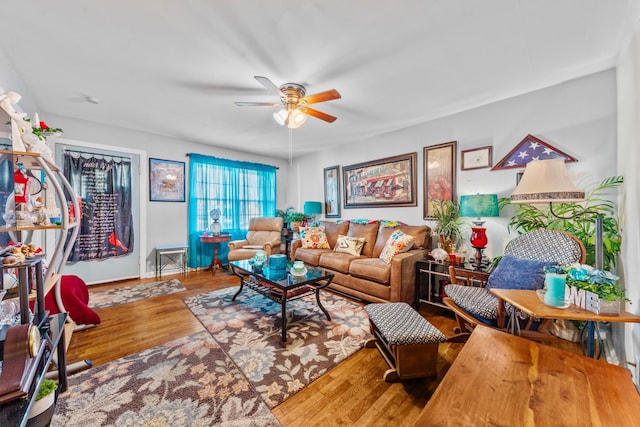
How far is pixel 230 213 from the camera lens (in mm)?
5000

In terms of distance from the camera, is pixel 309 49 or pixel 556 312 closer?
pixel 556 312

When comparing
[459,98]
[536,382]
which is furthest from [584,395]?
[459,98]

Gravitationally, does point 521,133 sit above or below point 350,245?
above

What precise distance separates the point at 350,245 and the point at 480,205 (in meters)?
1.74

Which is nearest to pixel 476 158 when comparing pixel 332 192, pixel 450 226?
pixel 450 226

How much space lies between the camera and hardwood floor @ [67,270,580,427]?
1.40m

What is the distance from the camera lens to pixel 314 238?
407cm

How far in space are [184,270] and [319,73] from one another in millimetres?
3950

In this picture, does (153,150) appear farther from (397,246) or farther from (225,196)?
(397,246)

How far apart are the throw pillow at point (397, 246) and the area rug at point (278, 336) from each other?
2.30ft

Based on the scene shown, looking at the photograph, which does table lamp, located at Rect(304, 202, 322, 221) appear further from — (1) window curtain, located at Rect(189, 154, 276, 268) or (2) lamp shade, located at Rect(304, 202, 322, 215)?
(1) window curtain, located at Rect(189, 154, 276, 268)

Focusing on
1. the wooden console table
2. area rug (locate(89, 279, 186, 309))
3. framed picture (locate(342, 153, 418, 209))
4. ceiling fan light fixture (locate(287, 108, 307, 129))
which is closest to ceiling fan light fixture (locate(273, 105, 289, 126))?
ceiling fan light fixture (locate(287, 108, 307, 129))

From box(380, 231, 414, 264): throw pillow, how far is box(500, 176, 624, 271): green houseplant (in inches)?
41.5

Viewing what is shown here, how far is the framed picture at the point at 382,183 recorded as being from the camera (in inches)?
144
